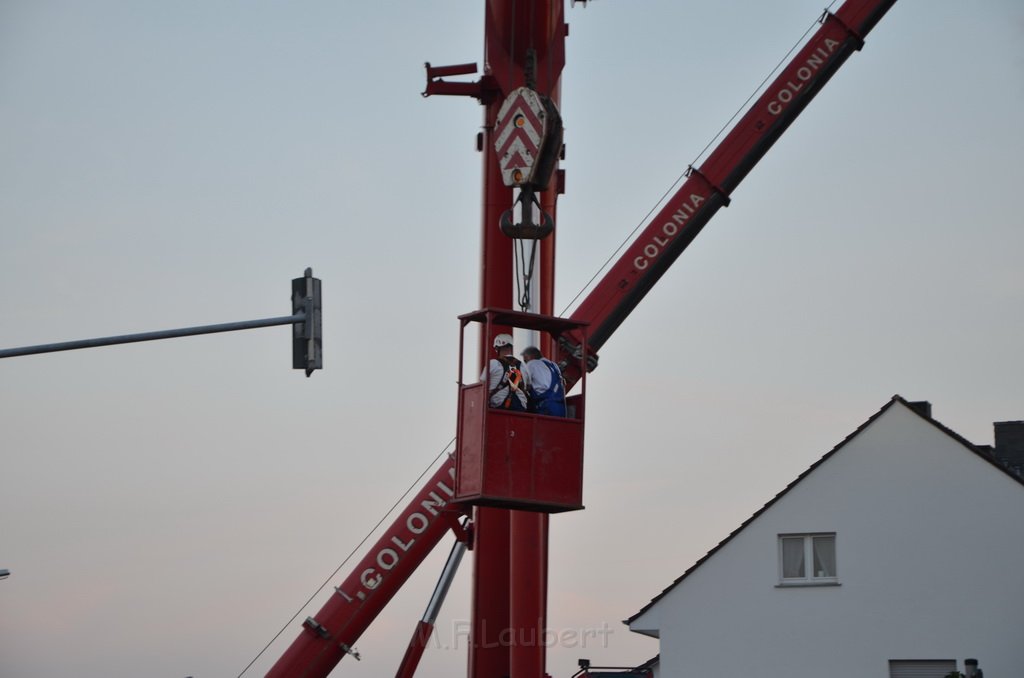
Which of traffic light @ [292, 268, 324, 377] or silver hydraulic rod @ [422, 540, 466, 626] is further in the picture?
silver hydraulic rod @ [422, 540, 466, 626]

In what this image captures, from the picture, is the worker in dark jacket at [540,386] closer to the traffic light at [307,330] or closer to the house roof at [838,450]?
the traffic light at [307,330]

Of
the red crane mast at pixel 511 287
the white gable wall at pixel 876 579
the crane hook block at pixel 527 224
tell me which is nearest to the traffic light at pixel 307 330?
the crane hook block at pixel 527 224

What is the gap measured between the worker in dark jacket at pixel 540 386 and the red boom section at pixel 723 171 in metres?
4.47

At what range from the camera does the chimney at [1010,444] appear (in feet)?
98.9

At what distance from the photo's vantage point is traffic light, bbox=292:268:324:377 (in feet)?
50.6

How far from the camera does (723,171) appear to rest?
873 inches

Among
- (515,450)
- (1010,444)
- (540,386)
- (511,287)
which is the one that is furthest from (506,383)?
(1010,444)

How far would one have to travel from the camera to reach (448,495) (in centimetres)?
2019

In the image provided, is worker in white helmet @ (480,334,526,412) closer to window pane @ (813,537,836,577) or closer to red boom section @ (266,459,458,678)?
red boom section @ (266,459,458,678)

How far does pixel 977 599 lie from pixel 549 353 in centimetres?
982

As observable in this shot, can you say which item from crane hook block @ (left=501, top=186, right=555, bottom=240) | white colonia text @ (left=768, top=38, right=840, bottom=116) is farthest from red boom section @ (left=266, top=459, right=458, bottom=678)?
white colonia text @ (left=768, top=38, right=840, bottom=116)

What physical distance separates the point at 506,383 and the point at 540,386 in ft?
1.33

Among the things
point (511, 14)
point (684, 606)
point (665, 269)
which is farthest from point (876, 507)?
point (511, 14)

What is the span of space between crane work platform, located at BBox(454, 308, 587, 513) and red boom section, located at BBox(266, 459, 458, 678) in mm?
5153
